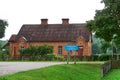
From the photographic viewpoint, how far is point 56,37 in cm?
8544

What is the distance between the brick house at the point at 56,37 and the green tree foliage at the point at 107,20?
2798 cm

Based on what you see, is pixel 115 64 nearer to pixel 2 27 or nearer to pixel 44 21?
pixel 44 21

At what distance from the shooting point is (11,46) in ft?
286

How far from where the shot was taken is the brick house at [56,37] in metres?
82.9

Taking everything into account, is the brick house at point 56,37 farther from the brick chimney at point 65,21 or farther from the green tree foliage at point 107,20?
the green tree foliage at point 107,20

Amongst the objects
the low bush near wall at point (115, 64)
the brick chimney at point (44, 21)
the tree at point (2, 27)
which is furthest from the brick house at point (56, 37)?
the low bush near wall at point (115, 64)

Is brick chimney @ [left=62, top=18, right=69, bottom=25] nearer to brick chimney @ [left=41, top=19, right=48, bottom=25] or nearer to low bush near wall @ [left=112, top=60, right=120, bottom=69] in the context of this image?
brick chimney @ [left=41, top=19, right=48, bottom=25]

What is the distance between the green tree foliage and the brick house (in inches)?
1102

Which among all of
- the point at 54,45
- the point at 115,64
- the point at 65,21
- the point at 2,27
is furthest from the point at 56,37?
the point at 2,27

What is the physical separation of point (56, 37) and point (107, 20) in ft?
109

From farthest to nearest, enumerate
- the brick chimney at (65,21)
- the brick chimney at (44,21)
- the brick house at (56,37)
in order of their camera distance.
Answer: the brick chimney at (44,21) < the brick chimney at (65,21) < the brick house at (56,37)

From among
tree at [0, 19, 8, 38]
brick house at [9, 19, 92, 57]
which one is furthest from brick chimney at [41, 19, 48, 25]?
tree at [0, 19, 8, 38]

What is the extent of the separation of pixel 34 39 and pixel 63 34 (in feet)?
A: 19.9

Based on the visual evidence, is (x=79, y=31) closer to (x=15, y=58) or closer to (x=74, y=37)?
(x=74, y=37)
